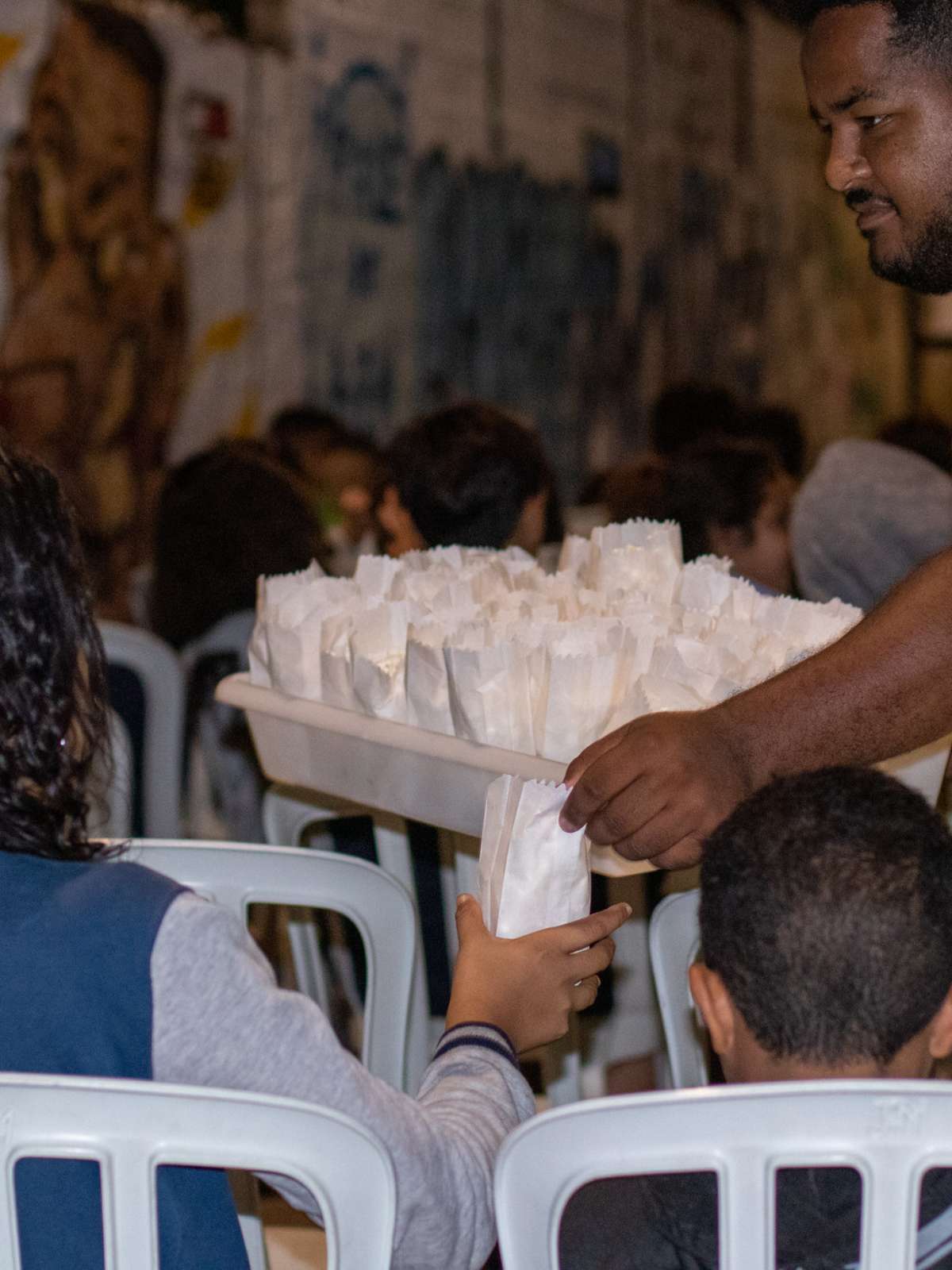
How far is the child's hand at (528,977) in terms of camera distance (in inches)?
45.9

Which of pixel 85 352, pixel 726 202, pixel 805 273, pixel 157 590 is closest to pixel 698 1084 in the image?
pixel 157 590

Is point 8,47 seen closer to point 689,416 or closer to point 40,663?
point 689,416

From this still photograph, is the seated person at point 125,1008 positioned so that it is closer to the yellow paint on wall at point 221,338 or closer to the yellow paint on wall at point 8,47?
the yellow paint on wall at point 8,47

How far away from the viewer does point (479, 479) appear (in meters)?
2.85

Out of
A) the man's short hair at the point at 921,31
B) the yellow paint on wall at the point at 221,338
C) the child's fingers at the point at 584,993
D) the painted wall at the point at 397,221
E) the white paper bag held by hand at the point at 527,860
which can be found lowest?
the child's fingers at the point at 584,993

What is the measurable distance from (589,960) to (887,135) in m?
0.84

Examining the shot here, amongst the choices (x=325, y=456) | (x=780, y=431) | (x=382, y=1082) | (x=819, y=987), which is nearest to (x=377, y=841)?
(x=382, y=1082)

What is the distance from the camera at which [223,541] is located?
2.98m

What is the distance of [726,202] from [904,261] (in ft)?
20.6

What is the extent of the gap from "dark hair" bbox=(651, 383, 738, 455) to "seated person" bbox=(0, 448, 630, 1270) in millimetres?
3597

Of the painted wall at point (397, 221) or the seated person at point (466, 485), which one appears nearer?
the seated person at point (466, 485)

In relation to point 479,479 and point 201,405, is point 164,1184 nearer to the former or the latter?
point 479,479

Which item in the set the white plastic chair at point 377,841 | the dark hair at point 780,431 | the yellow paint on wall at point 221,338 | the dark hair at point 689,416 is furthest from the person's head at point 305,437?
the white plastic chair at point 377,841

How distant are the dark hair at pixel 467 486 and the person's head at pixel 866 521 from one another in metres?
0.52
